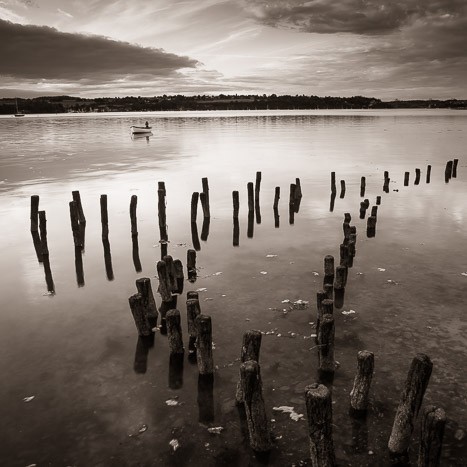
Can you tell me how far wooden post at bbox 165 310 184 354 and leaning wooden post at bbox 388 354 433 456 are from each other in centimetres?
431

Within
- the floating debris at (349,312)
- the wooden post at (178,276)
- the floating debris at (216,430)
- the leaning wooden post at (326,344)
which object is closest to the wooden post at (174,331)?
the floating debris at (216,430)

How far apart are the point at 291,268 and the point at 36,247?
10.7 metres

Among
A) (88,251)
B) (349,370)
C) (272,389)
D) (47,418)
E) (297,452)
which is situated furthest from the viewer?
(88,251)

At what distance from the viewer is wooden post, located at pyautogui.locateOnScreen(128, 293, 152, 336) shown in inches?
363

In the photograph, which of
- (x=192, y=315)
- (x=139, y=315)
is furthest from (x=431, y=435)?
(x=139, y=315)

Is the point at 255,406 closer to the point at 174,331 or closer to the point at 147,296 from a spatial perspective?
the point at 174,331

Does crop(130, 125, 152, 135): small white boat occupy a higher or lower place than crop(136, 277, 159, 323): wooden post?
higher

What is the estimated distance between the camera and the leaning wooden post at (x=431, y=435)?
496 centimetres

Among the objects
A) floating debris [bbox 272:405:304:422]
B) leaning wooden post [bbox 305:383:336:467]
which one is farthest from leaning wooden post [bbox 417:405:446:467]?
floating debris [bbox 272:405:304:422]

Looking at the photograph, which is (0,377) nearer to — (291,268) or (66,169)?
(291,268)

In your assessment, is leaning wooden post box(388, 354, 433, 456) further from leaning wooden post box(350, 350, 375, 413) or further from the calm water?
leaning wooden post box(350, 350, 375, 413)

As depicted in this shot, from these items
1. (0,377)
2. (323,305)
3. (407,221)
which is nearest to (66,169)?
(407,221)

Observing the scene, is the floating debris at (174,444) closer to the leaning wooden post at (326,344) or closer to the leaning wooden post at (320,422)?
the leaning wooden post at (320,422)

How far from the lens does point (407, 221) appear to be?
2009 cm
